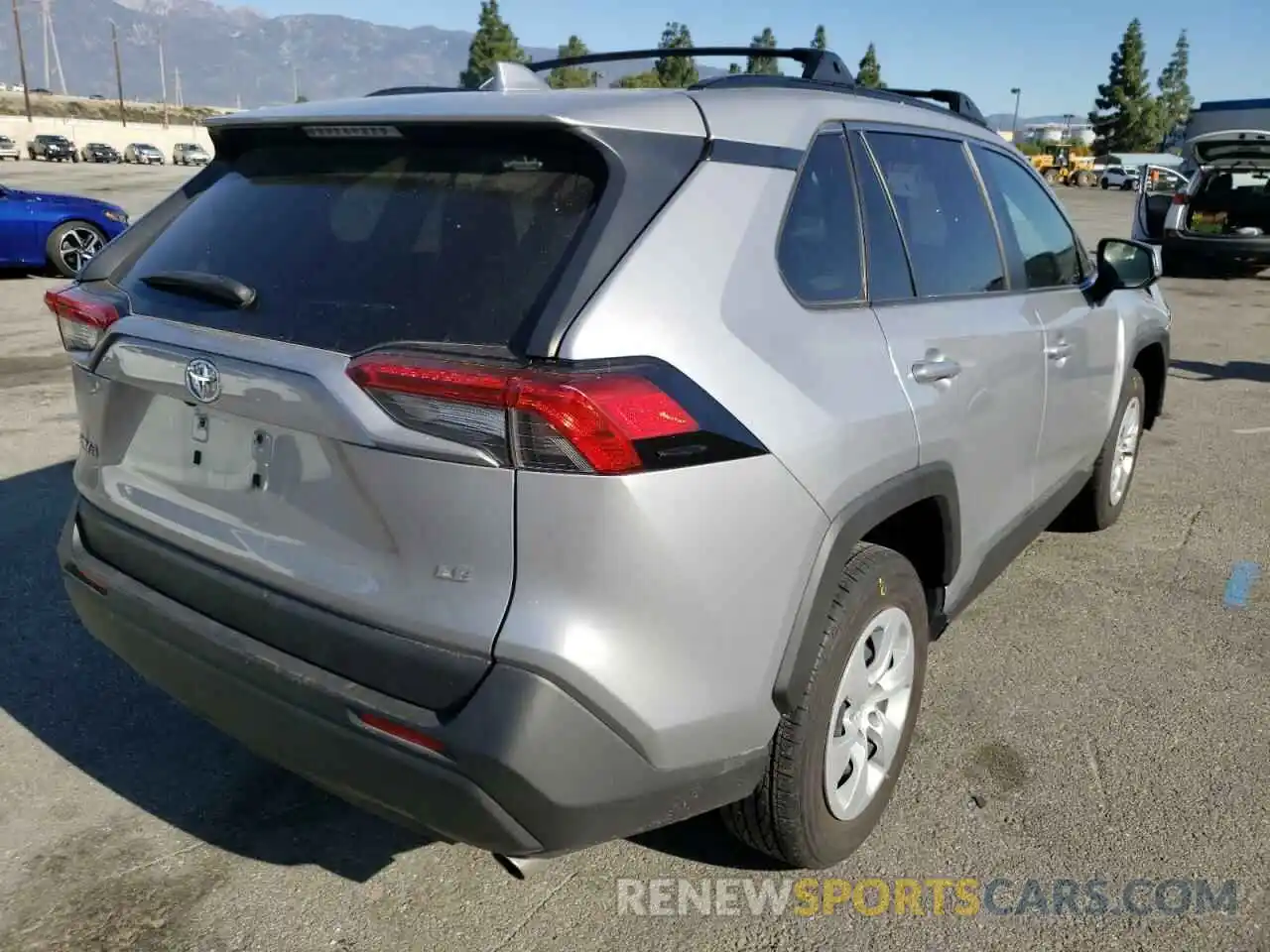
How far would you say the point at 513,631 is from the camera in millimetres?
1791

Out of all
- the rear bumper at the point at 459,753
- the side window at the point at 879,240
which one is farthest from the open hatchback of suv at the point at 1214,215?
the rear bumper at the point at 459,753

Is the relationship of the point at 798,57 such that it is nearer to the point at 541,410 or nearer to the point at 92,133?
the point at 541,410

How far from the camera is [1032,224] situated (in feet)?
12.2

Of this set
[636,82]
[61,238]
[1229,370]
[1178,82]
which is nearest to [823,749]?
[1229,370]

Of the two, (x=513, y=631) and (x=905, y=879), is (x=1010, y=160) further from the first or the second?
(x=513, y=631)

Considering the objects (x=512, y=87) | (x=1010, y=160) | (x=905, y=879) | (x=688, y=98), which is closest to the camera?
(x=688, y=98)

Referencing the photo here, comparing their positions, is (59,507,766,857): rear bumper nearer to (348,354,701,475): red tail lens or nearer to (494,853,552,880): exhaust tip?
(494,853,552,880): exhaust tip

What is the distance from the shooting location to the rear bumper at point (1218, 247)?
14.2 meters

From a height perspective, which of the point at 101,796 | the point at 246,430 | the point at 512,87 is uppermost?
the point at 512,87

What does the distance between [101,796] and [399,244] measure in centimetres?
180

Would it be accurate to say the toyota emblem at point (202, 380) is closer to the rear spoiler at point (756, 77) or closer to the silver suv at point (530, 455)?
the silver suv at point (530, 455)

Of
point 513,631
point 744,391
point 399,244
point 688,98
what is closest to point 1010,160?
point 688,98

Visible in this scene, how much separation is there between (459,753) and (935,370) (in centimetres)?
155

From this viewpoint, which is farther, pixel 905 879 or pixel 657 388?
pixel 905 879
